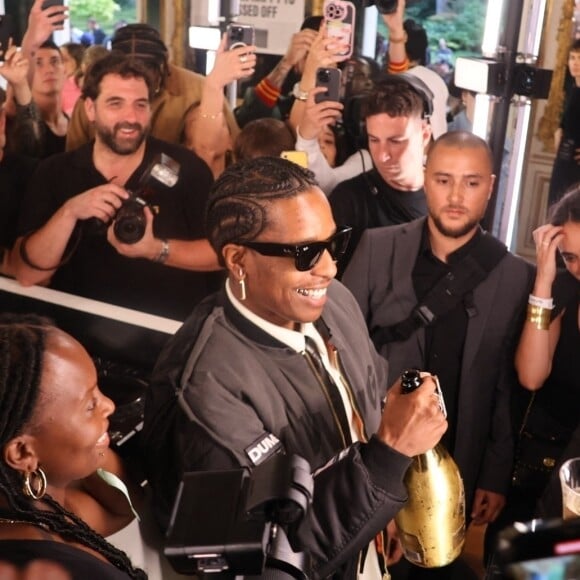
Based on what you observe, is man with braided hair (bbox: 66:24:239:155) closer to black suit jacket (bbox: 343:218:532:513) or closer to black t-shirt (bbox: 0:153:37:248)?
black t-shirt (bbox: 0:153:37:248)

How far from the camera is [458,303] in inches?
91.4

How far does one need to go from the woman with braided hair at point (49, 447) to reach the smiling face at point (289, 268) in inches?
16.3

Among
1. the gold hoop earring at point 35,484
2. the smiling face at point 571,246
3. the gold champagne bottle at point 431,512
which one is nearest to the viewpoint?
the gold hoop earring at point 35,484

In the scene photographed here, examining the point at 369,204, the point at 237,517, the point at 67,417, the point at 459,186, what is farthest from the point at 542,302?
the point at 237,517

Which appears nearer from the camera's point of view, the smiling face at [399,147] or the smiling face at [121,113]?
the smiling face at [399,147]

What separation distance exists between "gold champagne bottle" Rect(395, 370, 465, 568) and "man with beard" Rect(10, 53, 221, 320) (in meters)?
1.44

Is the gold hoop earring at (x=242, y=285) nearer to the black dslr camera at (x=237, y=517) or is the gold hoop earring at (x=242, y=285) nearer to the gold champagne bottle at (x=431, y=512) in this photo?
the gold champagne bottle at (x=431, y=512)

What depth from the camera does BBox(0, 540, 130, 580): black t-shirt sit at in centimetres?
111

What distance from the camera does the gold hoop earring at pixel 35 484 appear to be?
48.3 inches

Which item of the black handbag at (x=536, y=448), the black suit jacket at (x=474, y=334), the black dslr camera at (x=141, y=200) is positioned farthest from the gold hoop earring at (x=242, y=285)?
the black dslr camera at (x=141, y=200)

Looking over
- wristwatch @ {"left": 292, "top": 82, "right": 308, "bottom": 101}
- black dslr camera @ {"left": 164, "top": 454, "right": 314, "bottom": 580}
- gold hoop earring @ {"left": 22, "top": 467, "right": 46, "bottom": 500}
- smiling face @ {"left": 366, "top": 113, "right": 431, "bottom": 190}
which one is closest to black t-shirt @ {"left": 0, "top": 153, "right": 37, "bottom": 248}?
wristwatch @ {"left": 292, "top": 82, "right": 308, "bottom": 101}

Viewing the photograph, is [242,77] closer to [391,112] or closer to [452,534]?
[391,112]

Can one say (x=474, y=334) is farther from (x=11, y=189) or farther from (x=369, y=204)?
(x=11, y=189)

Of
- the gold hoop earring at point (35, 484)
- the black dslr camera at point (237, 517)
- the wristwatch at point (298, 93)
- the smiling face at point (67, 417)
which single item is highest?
the wristwatch at point (298, 93)
